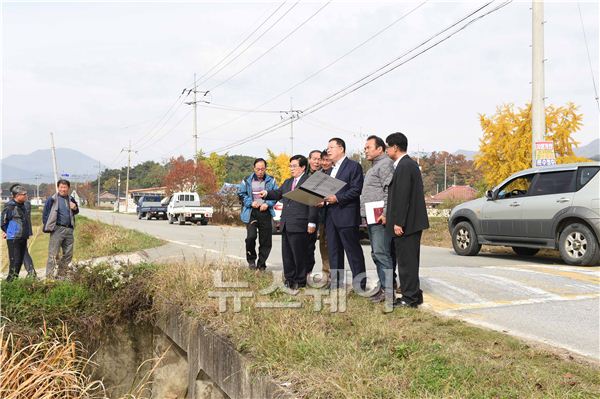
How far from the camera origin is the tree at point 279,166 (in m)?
50.6

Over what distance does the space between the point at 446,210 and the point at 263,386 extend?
21.4 metres

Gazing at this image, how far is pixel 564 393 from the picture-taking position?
10.4 ft

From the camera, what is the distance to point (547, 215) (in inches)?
402

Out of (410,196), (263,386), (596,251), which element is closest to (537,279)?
(596,251)

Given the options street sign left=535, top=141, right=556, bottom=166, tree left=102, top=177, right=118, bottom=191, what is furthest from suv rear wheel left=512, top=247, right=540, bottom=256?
tree left=102, top=177, right=118, bottom=191

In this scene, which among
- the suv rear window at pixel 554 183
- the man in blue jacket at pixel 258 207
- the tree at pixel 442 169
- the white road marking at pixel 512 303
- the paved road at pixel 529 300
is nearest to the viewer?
the paved road at pixel 529 300

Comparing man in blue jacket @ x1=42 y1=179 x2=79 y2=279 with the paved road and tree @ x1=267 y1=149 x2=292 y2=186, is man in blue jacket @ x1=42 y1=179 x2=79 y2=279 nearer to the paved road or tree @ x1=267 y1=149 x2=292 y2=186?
the paved road

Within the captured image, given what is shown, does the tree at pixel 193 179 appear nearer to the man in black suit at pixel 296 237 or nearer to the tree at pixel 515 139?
the tree at pixel 515 139

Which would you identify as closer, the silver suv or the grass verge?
the silver suv

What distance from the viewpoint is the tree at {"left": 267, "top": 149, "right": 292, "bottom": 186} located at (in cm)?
5062

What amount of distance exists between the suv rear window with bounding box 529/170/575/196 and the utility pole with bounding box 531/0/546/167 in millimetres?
3079

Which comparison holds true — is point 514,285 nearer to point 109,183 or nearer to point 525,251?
point 525,251

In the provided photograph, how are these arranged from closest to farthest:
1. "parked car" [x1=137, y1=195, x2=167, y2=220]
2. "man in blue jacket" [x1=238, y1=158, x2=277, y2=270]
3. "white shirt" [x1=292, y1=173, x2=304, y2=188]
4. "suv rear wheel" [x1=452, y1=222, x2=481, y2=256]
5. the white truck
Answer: "white shirt" [x1=292, y1=173, x2=304, y2=188] < "man in blue jacket" [x1=238, y1=158, x2=277, y2=270] < "suv rear wheel" [x1=452, y1=222, x2=481, y2=256] < the white truck < "parked car" [x1=137, y1=195, x2=167, y2=220]

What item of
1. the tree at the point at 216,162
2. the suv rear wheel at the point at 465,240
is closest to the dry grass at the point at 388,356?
the suv rear wheel at the point at 465,240
